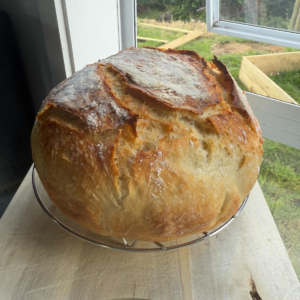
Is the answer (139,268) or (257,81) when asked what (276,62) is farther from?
(139,268)

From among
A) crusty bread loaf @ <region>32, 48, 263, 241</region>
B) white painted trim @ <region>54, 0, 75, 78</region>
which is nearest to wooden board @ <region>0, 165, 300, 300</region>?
crusty bread loaf @ <region>32, 48, 263, 241</region>

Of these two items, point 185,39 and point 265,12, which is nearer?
point 265,12

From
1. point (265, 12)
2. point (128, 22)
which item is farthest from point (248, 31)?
point (128, 22)

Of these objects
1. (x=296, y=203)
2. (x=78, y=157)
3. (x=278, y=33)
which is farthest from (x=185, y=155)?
(x=296, y=203)

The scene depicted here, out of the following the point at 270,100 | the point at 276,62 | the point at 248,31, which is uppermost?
the point at 248,31

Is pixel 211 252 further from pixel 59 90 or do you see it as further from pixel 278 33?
pixel 278 33

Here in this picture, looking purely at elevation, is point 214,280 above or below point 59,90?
below
